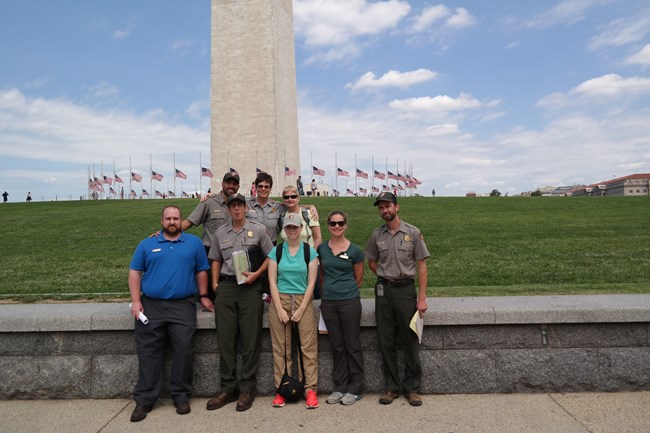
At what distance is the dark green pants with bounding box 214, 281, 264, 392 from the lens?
453 centimetres

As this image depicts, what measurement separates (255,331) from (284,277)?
0.55 meters

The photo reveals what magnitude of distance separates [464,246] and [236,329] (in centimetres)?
1005

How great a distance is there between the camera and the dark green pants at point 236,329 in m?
4.53

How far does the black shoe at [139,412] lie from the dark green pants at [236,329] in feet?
2.11

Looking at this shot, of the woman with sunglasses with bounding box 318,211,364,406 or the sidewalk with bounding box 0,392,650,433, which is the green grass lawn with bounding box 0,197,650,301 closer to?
the sidewalk with bounding box 0,392,650,433

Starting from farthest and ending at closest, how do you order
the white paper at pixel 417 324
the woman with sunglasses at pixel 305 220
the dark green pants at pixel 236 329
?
the woman with sunglasses at pixel 305 220 < the dark green pants at pixel 236 329 < the white paper at pixel 417 324

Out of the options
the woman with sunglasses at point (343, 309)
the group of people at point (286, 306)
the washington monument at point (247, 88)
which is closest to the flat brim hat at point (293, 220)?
the group of people at point (286, 306)

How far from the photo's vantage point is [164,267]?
452 cm

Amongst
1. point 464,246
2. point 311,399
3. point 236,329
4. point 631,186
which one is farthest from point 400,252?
point 631,186

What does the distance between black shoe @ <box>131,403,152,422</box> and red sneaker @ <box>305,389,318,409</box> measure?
1341 mm

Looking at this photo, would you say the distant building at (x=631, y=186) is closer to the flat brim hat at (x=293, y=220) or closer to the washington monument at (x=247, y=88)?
the washington monument at (x=247, y=88)

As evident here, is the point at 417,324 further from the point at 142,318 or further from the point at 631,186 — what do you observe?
the point at 631,186

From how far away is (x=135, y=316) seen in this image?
14.5 ft

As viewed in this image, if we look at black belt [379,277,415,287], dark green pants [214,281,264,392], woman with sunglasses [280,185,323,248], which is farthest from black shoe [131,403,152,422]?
black belt [379,277,415,287]
